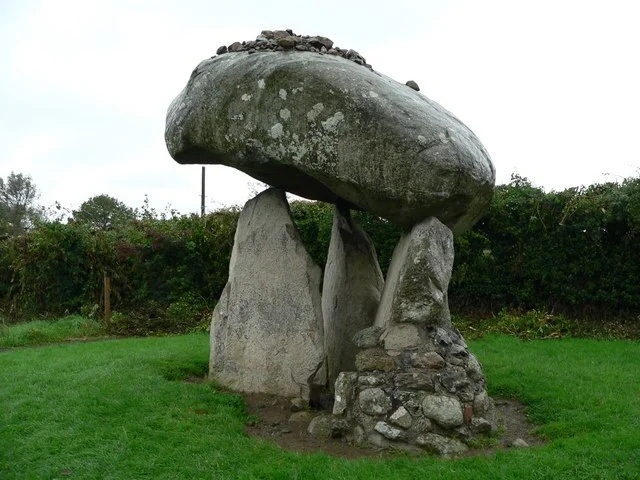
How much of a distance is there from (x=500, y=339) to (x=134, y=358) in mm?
6888

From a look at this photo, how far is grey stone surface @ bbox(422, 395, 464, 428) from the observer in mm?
6074

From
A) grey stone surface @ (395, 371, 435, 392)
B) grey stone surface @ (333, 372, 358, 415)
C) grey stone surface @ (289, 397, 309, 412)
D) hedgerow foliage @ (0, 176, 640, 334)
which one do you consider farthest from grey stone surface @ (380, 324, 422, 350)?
hedgerow foliage @ (0, 176, 640, 334)

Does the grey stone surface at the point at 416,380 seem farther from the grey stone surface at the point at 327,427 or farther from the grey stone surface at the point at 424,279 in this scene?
the grey stone surface at the point at 327,427

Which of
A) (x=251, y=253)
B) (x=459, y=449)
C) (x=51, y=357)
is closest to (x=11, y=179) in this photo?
(x=51, y=357)

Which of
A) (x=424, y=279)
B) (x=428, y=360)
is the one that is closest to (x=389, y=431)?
(x=428, y=360)

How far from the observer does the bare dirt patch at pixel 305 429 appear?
6.12 metres

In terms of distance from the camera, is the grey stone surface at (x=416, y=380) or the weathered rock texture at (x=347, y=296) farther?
the weathered rock texture at (x=347, y=296)

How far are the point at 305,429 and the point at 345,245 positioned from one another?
277cm

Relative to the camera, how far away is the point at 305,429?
679 cm

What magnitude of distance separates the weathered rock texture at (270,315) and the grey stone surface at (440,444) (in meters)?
1.87

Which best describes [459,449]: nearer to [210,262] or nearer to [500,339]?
[500,339]

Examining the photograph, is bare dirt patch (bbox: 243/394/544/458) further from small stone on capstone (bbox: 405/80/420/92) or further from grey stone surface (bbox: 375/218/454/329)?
small stone on capstone (bbox: 405/80/420/92)

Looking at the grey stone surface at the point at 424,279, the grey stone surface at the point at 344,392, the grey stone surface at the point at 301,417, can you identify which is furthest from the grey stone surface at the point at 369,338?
the grey stone surface at the point at 301,417

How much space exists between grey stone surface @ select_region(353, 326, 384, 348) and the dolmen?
0.05ft
